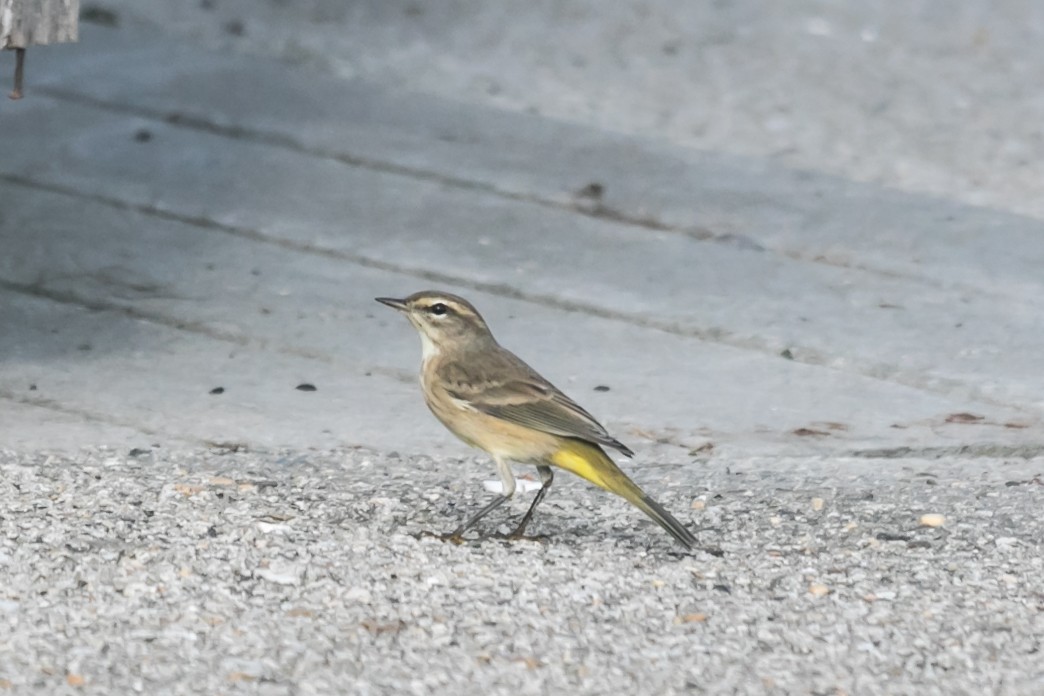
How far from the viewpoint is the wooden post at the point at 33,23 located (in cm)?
648

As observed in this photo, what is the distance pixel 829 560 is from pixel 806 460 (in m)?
1.07

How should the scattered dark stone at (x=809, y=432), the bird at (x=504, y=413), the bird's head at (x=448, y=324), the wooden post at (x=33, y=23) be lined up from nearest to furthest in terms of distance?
the bird at (x=504, y=413) → the bird's head at (x=448, y=324) → the wooden post at (x=33, y=23) → the scattered dark stone at (x=809, y=432)

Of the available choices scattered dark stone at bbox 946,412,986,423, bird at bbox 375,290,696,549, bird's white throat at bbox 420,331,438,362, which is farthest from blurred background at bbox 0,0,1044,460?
bird at bbox 375,290,696,549

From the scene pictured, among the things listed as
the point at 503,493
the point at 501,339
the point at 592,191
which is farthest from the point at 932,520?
the point at 592,191

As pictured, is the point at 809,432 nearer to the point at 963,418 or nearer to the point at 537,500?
the point at 963,418

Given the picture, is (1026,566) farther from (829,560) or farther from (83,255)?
(83,255)

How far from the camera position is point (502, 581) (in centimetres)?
531

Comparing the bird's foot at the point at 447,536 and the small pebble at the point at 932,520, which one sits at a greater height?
the small pebble at the point at 932,520

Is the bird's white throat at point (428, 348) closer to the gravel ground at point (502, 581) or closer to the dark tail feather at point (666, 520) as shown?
the gravel ground at point (502, 581)

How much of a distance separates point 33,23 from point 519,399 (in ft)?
7.38

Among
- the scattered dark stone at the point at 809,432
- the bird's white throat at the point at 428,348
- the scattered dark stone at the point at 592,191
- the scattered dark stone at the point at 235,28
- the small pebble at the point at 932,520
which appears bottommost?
the scattered dark stone at the point at 235,28

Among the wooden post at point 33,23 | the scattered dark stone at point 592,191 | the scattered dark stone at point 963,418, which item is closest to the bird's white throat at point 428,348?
the wooden post at point 33,23

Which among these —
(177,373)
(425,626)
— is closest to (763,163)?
(177,373)

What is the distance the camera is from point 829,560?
5594mm
